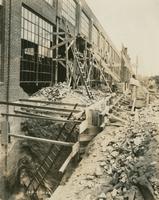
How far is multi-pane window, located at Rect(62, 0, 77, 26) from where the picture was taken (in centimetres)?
2223

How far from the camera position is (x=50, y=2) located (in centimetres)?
1927

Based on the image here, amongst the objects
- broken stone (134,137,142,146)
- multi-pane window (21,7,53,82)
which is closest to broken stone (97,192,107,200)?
broken stone (134,137,142,146)

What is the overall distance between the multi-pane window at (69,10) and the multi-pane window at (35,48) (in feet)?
10.6

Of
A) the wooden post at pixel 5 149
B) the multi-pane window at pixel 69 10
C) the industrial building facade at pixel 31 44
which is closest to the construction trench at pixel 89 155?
the wooden post at pixel 5 149

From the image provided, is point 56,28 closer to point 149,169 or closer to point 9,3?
point 9,3

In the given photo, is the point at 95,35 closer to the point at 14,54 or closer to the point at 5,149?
the point at 14,54

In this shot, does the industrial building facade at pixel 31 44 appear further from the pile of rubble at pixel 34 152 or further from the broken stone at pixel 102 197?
the broken stone at pixel 102 197

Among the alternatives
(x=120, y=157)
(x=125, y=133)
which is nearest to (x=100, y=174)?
(x=120, y=157)

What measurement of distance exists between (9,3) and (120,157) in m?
8.90

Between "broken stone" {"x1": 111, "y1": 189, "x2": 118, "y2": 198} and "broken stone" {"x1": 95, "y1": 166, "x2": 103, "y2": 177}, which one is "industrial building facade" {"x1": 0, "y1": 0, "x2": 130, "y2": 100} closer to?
"broken stone" {"x1": 95, "y1": 166, "x2": 103, "y2": 177}

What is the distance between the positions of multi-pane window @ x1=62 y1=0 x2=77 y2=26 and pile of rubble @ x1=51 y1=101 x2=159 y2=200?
13808 mm

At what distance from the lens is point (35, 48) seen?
56.9ft

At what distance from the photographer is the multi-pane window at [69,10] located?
22.2 m

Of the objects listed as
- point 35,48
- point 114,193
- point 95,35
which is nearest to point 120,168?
point 114,193
